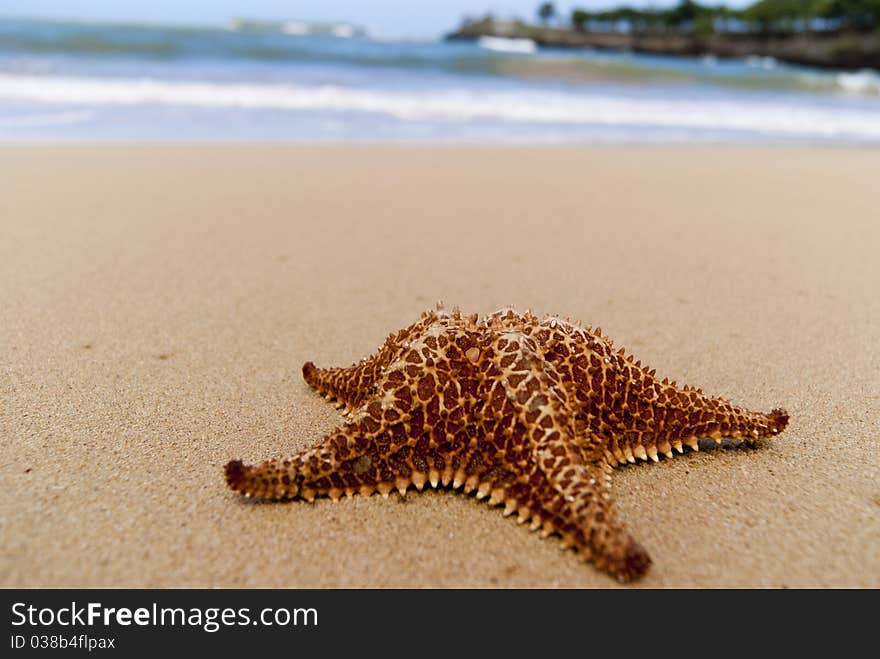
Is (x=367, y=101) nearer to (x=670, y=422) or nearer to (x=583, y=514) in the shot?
(x=670, y=422)

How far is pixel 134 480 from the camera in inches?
99.5

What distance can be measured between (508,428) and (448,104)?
1429 centimetres

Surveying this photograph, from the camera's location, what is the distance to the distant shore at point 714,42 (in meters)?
59.3

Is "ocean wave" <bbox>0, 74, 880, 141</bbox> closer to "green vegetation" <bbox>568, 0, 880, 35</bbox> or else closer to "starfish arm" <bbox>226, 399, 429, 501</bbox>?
"starfish arm" <bbox>226, 399, 429, 501</bbox>

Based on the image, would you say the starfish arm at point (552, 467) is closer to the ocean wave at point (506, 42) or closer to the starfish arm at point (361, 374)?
the starfish arm at point (361, 374)

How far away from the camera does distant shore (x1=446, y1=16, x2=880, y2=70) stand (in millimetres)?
59344

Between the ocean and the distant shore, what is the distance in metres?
41.7

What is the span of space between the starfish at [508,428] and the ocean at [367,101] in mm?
8941

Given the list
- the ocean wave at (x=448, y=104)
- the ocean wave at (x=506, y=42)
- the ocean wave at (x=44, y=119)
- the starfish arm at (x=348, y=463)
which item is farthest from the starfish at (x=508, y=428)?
the ocean wave at (x=506, y=42)

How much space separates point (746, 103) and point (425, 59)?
12737mm

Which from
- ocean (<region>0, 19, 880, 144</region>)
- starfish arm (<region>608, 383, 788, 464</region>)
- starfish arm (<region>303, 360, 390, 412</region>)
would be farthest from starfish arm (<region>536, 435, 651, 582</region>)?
ocean (<region>0, 19, 880, 144</region>)

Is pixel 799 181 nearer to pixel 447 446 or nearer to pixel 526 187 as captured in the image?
pixel 526 187

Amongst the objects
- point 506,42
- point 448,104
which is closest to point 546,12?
point 506,42
